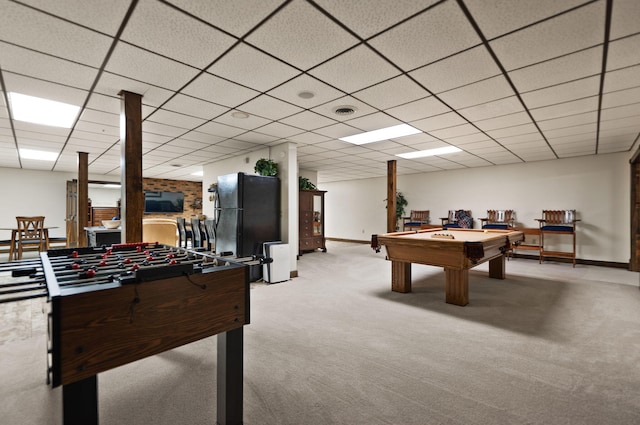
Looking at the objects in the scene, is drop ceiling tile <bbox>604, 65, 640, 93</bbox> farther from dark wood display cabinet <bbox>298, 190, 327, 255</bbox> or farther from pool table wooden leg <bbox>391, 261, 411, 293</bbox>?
dark wood display cabinet <bbox>298, 190, 327, 255</bbox>

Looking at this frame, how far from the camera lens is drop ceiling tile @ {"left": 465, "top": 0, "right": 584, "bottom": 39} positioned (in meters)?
1.78

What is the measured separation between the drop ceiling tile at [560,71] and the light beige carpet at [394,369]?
2358 millimetres

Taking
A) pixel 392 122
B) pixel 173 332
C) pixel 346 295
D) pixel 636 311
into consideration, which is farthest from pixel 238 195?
pixel 636 311

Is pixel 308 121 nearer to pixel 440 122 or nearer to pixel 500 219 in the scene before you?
pixel 440 122

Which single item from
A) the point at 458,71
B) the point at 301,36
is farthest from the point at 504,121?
the point at 301,36

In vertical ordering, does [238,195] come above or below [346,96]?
below

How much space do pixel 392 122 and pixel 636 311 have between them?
11.8ft

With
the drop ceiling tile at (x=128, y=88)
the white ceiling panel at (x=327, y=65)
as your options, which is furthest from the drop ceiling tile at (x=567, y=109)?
the drop ceiling tile at (x=128, y=88)

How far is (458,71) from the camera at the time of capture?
105 inches

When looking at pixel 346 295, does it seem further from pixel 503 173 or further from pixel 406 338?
pixel 503 173

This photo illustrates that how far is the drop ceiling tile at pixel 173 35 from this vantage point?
188cm

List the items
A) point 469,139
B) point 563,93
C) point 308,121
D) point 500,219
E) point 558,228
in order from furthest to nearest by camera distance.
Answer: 1. point 500,219
2. point 558,228
3. point 469,139
4. point 308,121
5. point 563,93

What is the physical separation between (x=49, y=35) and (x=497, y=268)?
6.10m

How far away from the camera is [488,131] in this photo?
464 cm
